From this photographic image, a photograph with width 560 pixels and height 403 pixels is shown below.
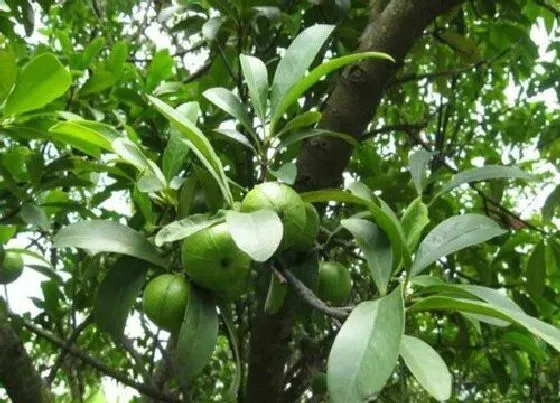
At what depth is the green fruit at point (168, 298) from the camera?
70 cm

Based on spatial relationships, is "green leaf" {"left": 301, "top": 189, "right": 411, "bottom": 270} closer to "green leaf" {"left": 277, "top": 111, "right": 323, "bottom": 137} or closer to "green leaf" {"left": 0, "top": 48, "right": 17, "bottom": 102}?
"green leaf" {"left": 277, "top": 111, "right": 323, "bottom": 137}

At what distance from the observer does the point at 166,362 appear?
168 centimetres

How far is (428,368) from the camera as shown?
1.89 ft

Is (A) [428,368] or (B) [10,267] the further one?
(B) [10,267]

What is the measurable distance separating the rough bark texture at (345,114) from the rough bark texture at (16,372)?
1.12 feet

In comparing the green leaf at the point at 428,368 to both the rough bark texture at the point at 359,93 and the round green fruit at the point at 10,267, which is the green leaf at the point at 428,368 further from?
the round green fruit at the point at 10,267

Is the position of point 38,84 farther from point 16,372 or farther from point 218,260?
point 16,372

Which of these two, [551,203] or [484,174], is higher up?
[551,203]

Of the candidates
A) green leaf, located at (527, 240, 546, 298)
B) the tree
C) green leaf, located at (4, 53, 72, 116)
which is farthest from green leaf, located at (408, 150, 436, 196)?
green leaf, located at (527, 240, 546, 298)

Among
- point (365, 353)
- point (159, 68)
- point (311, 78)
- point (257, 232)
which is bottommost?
point (365, 353)

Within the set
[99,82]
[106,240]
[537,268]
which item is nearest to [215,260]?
[106,240]

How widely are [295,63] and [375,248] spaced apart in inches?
9.8

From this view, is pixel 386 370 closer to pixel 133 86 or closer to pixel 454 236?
pixel 454 236

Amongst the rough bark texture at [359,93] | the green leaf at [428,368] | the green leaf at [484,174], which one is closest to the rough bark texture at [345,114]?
the rough bark texture at [359,93]
